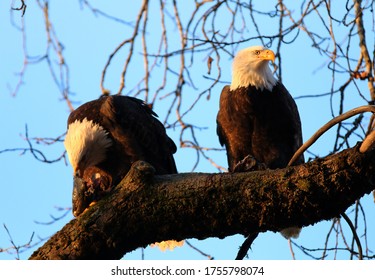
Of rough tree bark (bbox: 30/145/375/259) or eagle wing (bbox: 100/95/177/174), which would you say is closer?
rough tree bark (bbox: 30/145/375/259)

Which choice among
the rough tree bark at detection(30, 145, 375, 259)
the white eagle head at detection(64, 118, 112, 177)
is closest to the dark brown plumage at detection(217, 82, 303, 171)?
the white eagle head at detection(64, 118, 112, 177)

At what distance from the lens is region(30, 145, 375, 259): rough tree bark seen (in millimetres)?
2615

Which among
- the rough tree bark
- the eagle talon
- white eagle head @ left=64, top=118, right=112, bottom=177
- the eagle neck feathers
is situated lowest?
the rough tree bark

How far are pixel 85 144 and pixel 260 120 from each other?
3.86ft

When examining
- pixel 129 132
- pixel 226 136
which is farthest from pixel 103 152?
pixel 226 136

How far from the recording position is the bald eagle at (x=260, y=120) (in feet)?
14.9

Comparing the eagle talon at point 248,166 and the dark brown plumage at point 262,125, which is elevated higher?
the dark brown plumage at point 262,125

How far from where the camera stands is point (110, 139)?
15.3ft

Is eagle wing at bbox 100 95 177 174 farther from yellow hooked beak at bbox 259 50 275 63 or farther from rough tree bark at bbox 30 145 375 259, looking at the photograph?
rough tree bark at bbox 30 145 375 259

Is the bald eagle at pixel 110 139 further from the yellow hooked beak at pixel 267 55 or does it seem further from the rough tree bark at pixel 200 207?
the rough tree bark at pixel 200 207

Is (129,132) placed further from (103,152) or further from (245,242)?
(245,242)

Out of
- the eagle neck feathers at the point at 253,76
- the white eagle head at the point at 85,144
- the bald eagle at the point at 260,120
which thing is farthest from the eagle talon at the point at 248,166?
the white eagle head at the point at 85,144

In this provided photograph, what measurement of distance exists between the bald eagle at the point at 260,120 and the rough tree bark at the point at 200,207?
1.74m
